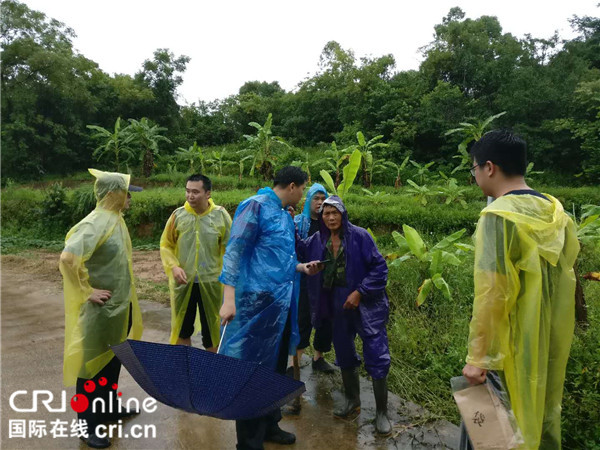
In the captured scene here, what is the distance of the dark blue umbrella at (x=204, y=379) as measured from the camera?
1705 millimetres

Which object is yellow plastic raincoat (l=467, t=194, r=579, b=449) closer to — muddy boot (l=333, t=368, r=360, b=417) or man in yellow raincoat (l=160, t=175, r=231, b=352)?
muddy boot (l=333, t=368, r=360, b=417)

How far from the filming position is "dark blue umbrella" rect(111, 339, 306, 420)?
171cm

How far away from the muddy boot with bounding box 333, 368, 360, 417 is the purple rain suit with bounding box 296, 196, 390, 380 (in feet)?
0.28

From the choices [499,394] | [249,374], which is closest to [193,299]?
[249,374]

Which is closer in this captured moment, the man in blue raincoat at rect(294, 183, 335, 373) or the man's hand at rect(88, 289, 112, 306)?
the man's hand at rect(88, 289, 112, 306)

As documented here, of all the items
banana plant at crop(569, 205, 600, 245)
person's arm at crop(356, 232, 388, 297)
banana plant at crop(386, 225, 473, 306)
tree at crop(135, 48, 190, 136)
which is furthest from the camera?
tree at crop(135, 48, 190, 136)

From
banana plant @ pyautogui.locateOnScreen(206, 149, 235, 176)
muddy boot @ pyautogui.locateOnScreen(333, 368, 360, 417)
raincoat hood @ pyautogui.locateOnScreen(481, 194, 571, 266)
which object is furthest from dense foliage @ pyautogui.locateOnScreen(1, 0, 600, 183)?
raincoat hood @ pyautogui.locateOnScreen(481, 194, 571, 266)

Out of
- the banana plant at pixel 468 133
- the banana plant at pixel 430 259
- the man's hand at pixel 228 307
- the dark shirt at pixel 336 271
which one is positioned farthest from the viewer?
the banana plant at pixel 468 133

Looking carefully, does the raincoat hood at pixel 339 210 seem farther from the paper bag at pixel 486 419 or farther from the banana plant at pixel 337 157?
the banana plant at pixel 337 157

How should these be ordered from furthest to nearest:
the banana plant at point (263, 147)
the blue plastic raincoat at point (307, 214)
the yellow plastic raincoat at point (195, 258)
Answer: the banana plant at point (263, 147) → the blue plastic raincoat at point (307, 214) → the yellow plastic raincoat at point (195, 258)

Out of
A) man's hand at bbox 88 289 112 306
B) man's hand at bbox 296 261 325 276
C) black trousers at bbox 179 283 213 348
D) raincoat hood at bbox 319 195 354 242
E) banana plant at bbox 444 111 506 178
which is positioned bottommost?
black trousers at bbox 179 283 213 348

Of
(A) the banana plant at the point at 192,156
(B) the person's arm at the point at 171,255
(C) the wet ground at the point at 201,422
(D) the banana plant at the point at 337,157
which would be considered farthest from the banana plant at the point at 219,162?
(B) the person's arm at the point at 171,255

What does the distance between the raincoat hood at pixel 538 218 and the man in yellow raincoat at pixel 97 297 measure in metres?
2.39

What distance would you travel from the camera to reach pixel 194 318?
12.4 feet
